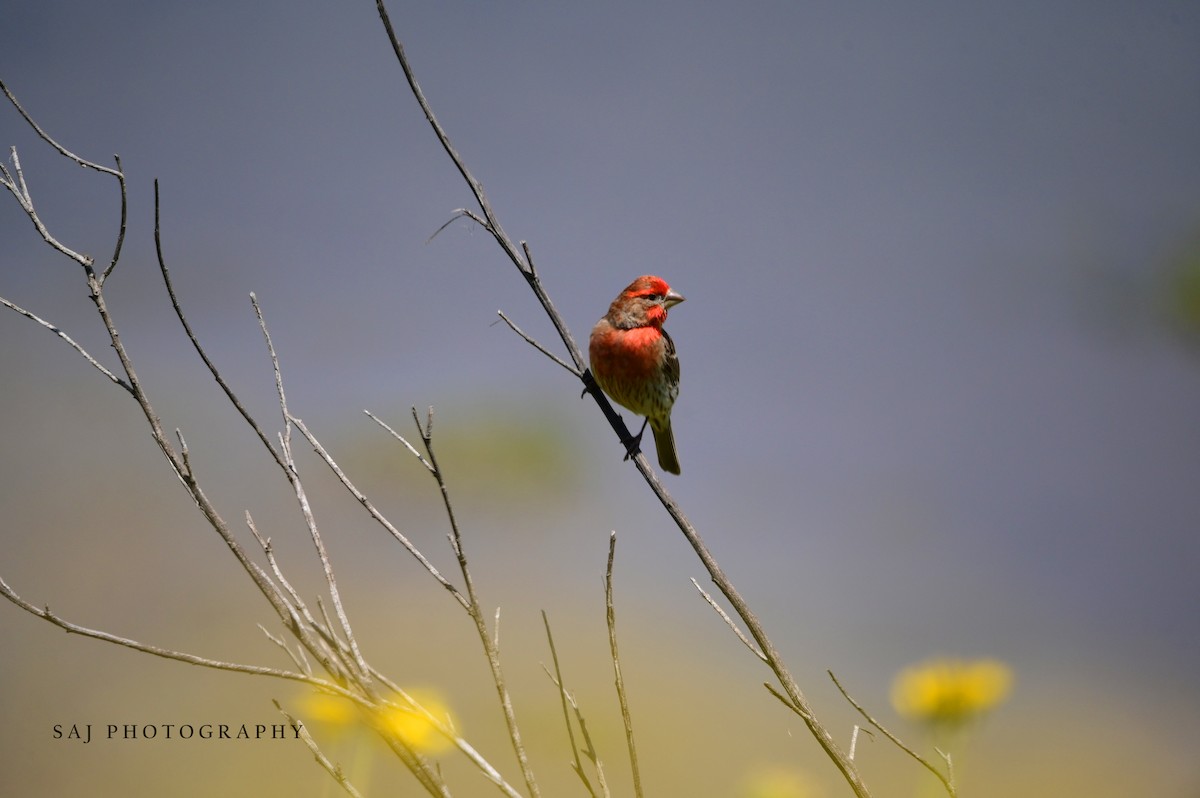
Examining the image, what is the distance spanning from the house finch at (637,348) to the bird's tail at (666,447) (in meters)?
0.16

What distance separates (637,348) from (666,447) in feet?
1.27

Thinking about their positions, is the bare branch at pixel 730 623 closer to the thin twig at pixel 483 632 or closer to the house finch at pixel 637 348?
the thin twig at pixel 483 632

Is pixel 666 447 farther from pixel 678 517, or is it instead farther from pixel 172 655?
pixel 172 655

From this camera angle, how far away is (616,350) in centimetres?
180

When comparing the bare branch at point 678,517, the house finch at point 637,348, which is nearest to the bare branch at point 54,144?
the bare branch at point 678,517

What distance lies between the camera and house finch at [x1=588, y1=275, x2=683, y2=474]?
1.81 metres

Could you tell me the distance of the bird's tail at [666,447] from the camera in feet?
6.74

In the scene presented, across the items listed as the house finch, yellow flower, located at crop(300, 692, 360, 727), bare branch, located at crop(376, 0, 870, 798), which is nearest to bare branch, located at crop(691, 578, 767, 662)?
bare branch, located at crop(376, 0, 870, 798)

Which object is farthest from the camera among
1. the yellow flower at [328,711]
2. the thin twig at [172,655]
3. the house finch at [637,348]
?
the house finch at [637,348]

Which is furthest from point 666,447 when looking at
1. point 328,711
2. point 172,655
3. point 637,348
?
point 172,655

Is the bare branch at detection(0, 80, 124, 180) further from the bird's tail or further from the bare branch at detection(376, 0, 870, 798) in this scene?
the bird's tail

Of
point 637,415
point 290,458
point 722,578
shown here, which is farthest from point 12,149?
point 637,415

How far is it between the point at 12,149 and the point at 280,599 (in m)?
0.46

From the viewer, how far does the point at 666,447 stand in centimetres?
212
